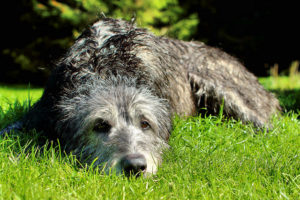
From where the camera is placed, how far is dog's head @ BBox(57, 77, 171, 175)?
331 centimetres

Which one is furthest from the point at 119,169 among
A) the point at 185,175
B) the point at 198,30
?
the point at 198,30

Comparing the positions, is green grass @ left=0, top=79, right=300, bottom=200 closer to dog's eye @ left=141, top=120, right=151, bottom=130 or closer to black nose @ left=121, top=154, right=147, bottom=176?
black nose @ left=121, top=154, right=147, bottom=176

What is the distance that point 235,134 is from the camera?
172 inches

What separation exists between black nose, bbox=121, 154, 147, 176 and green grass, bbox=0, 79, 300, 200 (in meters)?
0.10

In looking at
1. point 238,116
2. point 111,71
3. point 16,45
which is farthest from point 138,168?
point 16,45

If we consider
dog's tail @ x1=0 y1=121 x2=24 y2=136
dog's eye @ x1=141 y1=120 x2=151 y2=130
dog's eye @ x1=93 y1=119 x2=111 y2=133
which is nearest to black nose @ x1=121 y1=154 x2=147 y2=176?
dog's eye @ x1=93 y1=119 x2=111 y2=133

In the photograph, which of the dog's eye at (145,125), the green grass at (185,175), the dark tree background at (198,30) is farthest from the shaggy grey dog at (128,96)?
the dark tree background at (198,30)

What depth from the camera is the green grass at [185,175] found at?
8.73 ft

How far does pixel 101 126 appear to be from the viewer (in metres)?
3.56

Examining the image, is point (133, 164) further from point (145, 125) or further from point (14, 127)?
point (14, 127)

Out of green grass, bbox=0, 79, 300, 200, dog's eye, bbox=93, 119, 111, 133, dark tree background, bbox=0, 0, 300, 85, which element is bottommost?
green grass, bbox=0, 79, 300, 200

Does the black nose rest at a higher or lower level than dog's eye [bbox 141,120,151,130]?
lower

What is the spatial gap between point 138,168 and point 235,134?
180cm

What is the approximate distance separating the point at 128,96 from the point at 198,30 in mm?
11066
